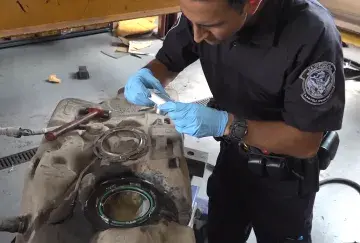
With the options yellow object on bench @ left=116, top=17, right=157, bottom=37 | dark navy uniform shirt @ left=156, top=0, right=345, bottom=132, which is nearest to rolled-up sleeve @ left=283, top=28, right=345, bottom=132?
dark navy uniform shirt @ left=156, top=0, right=345, bottom=132

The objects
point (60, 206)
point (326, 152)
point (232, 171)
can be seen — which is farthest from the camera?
point (232, 171)

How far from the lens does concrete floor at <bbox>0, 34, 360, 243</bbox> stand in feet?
6.66

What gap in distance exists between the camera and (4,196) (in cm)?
195

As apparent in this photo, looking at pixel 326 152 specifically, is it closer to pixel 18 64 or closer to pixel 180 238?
pixel 180 238

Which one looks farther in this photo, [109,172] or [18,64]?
[18,64]

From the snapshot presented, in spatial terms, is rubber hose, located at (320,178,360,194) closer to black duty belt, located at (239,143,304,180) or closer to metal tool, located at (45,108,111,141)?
black duty belt, located at (239,143,304,180)

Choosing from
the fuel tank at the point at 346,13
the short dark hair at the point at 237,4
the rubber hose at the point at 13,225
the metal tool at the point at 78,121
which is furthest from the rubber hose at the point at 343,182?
the rubber hose at the point at 13,225

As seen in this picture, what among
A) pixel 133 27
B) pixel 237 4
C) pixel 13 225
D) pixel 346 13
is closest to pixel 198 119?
pixel 237 4

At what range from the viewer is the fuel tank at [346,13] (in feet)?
6.27

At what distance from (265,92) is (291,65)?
0.41 feet

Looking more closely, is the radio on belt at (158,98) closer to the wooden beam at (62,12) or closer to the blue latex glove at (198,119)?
the blue latex glove at (198,119)

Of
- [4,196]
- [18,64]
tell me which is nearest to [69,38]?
[18,64]

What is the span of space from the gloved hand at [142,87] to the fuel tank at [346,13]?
3.53 feet

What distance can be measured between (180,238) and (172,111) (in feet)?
1.13
